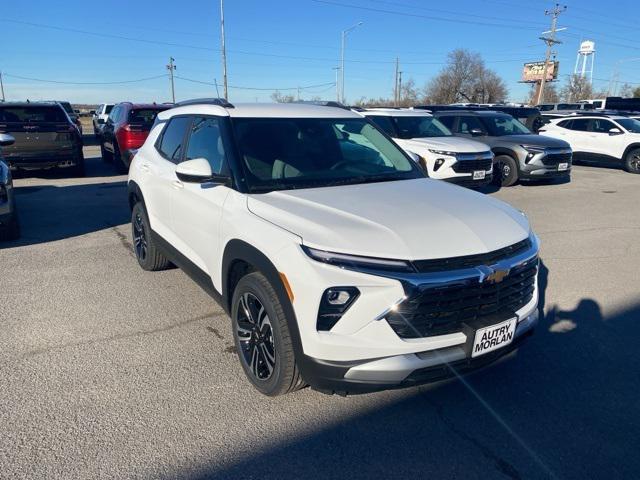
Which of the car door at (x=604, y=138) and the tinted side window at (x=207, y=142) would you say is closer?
the tinted side window at (x=207, y=142)

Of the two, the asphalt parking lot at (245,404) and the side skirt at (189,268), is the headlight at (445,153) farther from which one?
the side skirt at (189,268)

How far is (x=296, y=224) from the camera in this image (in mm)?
2760

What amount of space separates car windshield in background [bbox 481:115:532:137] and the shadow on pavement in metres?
9.73

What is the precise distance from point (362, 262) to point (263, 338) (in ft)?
3.01

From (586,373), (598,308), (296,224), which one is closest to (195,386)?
(296,224)

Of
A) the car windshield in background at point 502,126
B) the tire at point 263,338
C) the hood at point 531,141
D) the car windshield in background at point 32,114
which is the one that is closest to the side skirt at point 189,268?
the tire at point 263,338

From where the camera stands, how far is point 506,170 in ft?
38.6

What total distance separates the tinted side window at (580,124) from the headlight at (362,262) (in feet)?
52.1

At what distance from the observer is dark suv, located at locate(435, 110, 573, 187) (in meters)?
11.3

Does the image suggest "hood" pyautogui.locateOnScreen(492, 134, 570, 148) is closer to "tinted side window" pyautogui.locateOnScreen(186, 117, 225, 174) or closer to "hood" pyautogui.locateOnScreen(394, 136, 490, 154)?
"hood" pyautogui.locateOnScreen(394, 136, 490, 154)

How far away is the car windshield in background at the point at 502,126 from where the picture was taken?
12.4 metres

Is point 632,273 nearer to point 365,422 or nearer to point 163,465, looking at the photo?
point 365,422

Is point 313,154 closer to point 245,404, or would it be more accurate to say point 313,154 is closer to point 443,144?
point 245,404

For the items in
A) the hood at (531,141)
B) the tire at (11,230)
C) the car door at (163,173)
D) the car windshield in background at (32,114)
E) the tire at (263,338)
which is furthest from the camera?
the hood at (531,141)
